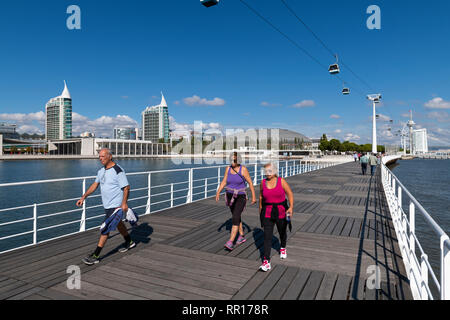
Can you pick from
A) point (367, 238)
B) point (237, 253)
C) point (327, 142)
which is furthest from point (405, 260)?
point (327, 142)

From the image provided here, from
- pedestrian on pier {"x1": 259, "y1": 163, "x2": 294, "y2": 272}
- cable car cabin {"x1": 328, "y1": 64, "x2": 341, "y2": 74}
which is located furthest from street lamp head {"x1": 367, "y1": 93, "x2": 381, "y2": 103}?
pedestrian on pier {"x1": 259, "y1": 163, "x2": 294, "y2": 272}

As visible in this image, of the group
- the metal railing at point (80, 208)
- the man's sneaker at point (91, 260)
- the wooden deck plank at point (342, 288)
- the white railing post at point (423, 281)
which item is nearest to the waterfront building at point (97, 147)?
the metal railing at point (80, 208)

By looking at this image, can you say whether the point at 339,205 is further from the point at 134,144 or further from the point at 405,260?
the point at 134,144

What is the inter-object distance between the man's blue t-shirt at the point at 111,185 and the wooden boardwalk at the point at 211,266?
87 cm

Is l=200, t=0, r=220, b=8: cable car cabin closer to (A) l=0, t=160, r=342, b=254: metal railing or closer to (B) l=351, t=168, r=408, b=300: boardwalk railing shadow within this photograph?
(A) l=0, t=160, r=342, b=254: metal railing

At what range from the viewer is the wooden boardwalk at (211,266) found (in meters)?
3.24

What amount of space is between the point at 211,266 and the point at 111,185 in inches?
70.6

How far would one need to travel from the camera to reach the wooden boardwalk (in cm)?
324

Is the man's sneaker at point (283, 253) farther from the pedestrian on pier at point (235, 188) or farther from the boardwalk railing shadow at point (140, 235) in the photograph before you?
the boardwalk railing shadow at point (140, 235)

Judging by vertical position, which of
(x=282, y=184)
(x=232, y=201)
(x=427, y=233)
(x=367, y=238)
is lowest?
(x=427, y=233)

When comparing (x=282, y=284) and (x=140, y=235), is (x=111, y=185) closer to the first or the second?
(x=140, y=235)

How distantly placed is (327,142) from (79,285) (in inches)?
5895

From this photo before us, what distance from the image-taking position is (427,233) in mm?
12570

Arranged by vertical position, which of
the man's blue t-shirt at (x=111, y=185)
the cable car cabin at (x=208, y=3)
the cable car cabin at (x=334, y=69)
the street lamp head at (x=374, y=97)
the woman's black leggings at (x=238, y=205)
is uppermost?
the street lamp head at (x=374, y=97)
